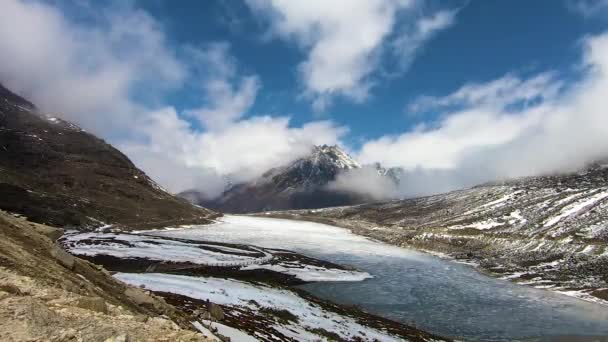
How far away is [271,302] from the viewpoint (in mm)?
49312

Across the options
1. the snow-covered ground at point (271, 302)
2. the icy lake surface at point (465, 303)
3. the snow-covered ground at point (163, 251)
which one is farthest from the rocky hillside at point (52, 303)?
the snow-covered ground at point (163, 251)

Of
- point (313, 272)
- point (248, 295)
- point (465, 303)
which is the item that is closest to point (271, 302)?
point (248, 295)

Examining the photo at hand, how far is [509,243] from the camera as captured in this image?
137625 mm

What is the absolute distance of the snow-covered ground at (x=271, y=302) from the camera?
4172 centimetres

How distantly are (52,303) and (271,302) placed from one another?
37.7 meters

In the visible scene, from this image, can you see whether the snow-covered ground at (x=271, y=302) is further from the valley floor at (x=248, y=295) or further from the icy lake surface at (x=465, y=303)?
the icy lake surface at (x=465, y=303)

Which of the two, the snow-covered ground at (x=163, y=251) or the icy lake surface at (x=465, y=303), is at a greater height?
the snow-covered ground at (x=163, y=251)

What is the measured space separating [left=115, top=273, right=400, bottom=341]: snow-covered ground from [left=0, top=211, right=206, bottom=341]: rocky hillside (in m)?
22.7

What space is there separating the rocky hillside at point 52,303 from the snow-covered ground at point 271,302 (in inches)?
892

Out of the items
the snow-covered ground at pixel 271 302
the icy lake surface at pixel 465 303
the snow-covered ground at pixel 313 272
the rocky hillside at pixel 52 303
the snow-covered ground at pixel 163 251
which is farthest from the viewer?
the snow-covered ground at pixel 163 251

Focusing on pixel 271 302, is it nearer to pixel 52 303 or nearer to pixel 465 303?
pixel 465 303

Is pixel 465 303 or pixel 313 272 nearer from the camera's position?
pixel 465 303

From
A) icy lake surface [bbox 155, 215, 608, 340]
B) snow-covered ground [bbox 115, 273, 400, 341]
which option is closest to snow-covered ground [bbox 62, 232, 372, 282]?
icy lake surface [bbox 155, 215, 608, 340]

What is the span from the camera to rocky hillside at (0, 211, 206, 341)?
11.0 metres
